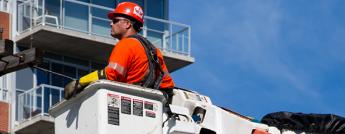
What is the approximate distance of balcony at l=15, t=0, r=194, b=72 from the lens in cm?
4291

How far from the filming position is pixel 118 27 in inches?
611

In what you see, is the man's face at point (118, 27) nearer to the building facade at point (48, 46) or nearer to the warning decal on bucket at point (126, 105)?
the warning decal on bucket at point (126, 105)

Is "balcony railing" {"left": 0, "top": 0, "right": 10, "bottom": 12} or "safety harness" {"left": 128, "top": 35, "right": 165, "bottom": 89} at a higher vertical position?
"balcony railing" {"left": 0, "top": 0, "right": 10, "bottom": 12}

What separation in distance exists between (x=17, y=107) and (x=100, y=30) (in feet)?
10.2

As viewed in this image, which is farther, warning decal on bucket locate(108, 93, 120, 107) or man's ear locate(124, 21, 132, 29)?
man's ear locate(124, 21, 132, 29)

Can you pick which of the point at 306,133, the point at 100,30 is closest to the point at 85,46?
the point at 100,30

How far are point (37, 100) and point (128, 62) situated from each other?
28.1m

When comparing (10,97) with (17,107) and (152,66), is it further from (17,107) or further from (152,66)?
(152,66)

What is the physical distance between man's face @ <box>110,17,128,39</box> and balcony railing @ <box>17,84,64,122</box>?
1040 inches

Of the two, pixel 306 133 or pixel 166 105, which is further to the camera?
pixel 306 133

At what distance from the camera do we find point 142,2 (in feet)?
149

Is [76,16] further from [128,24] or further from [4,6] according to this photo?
[128,24]

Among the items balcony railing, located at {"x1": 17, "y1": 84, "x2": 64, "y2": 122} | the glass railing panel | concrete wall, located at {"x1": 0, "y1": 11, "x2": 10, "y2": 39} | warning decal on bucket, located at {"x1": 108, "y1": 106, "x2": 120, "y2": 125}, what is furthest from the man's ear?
concrete wall, located at {"x1": 0, "y1": 11, "x2": 10, "y2": 39}

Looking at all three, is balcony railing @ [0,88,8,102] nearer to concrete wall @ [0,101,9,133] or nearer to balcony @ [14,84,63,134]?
concrete wall @ [0,101,9,133]
